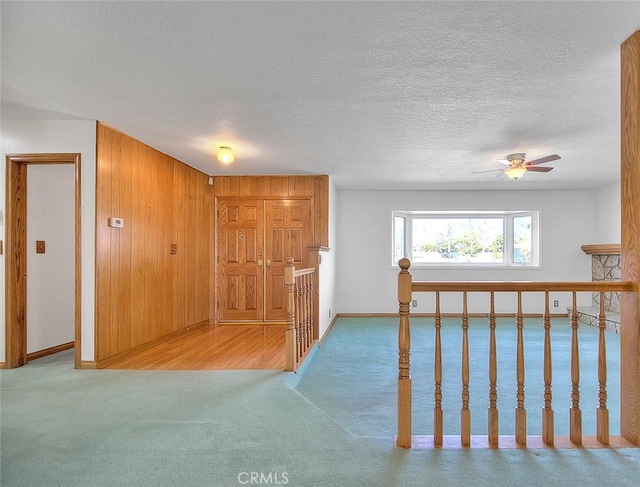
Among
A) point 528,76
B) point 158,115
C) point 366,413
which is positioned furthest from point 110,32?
point 366,413

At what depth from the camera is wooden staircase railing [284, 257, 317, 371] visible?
11.6 feet

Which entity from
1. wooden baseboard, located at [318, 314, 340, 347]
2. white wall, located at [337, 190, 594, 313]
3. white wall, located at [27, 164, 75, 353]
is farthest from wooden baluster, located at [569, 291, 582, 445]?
white wall, located at [337, 190, 594, 313]

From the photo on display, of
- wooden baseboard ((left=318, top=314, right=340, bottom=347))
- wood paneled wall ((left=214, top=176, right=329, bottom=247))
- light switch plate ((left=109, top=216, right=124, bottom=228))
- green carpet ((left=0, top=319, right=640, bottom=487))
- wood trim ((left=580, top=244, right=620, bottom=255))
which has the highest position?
wood paneled wall ((left=214, top=176, right=329, bottom=247))

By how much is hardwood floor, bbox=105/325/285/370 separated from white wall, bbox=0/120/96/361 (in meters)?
0.65

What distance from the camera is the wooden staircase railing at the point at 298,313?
354 cm

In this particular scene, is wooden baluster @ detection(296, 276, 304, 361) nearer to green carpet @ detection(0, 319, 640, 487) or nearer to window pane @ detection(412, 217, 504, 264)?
green carpet @ detection(0, 319, 640, 487)

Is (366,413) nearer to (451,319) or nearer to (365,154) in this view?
(365,154)

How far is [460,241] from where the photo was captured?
303 inches

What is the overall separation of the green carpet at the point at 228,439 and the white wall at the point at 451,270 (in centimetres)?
392

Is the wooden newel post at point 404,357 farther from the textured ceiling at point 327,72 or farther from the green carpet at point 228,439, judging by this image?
the textured ceiling at point 327,72

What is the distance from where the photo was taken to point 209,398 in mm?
2846

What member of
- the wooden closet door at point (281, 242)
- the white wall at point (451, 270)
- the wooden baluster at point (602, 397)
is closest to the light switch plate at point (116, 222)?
the wooden closet door at point (281, 242)

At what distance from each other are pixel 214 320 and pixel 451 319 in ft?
13.3

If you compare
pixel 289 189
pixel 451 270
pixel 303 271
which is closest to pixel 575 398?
pixel 303 271
